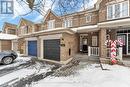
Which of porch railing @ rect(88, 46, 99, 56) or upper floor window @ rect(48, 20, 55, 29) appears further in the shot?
upper floor window @ rect(48, 20, 55, 29)

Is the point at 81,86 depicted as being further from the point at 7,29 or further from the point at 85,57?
the point at 7,29

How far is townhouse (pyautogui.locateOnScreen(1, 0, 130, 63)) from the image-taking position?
13.1 meters

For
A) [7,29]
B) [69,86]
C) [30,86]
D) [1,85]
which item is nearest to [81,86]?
[69,86]


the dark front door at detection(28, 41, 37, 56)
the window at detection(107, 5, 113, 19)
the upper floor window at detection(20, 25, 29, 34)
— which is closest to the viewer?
the window at detection(107, 5, 113, 19)

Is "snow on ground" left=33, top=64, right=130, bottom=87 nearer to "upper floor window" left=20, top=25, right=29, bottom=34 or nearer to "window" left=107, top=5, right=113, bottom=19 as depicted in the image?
"window" left=107, top=5, right=113, bottom=19

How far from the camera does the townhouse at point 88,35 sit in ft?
42.9

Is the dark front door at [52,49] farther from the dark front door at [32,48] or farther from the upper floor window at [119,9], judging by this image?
the upper floor window at [119,9]

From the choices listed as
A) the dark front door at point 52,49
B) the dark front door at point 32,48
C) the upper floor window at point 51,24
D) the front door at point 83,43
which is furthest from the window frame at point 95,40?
the upper floor window at point 51,24

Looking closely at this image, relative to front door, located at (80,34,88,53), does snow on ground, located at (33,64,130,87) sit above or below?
below

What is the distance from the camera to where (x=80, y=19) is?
71.6 feet

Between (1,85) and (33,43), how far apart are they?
11871 millimetres

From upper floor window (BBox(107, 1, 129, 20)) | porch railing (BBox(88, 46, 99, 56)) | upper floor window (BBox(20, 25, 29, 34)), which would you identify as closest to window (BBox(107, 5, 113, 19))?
upper floor window (BBox(107, 1, 129, 20))

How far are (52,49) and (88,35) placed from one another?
6.85m

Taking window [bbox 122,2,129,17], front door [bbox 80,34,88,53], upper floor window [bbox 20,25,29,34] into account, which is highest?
window [bbox 122,2,129,17]
